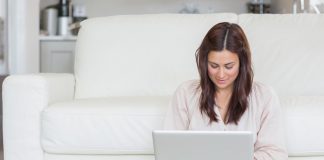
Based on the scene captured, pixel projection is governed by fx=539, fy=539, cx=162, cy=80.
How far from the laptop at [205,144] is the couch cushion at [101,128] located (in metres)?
0.57

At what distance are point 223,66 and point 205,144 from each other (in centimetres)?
32

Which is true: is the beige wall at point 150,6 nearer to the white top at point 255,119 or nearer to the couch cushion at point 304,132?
the couch cushion at point 304,132

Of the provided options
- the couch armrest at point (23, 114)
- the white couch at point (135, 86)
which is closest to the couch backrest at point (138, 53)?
the white couch at point (135, 86)

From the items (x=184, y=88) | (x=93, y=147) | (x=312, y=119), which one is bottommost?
(x=93, y=147)

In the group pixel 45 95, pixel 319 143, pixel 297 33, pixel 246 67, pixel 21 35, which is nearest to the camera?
pixel 246 67

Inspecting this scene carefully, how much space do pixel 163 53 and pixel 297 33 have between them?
2.06ft

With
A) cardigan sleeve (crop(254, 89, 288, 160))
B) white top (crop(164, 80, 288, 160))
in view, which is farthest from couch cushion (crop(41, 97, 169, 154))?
cardigan sleeve (crop(254, 89, 288, 160))

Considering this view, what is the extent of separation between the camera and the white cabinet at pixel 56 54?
417 centimetres

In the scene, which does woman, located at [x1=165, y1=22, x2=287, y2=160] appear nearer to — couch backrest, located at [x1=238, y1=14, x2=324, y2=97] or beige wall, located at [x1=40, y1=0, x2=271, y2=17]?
couch backrest, located at [x1=238, y1=14, x2=324, y2=97]

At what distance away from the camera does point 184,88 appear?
1.74 meters

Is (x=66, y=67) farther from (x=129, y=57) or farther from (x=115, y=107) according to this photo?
(x=115, y=107)

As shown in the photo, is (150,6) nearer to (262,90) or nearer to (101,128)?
(101,128)

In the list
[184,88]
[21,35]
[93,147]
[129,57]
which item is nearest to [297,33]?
[129,57]

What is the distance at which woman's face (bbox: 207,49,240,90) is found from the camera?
1.56 meters
